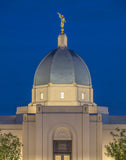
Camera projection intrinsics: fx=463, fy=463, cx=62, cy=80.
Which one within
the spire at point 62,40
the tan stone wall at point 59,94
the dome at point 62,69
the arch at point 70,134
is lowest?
the arch at point 70,134

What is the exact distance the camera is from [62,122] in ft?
166

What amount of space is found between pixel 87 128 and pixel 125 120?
31.4 feet

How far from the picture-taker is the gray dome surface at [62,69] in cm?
5412

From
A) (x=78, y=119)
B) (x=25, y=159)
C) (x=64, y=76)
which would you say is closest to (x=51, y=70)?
(x=64, y=76)

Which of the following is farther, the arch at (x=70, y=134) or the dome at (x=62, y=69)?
the dome at (x=62, y=69)

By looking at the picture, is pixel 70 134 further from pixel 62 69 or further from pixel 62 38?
pixel 62 38

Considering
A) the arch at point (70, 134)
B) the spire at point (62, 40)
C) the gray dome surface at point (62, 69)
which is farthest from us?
the spire at point (62, 40)

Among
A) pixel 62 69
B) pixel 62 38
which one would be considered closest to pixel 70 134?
pixel 62 69

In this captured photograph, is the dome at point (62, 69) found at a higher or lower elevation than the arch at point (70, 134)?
higher

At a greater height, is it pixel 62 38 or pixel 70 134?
pixel 62 38

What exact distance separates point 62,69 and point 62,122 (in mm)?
6991

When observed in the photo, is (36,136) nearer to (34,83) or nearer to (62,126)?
(62,126)

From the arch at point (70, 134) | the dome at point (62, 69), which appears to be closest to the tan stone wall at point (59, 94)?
the dome at point (62, 69)

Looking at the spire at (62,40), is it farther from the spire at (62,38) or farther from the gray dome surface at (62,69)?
the gray dome surface at (62,69)
